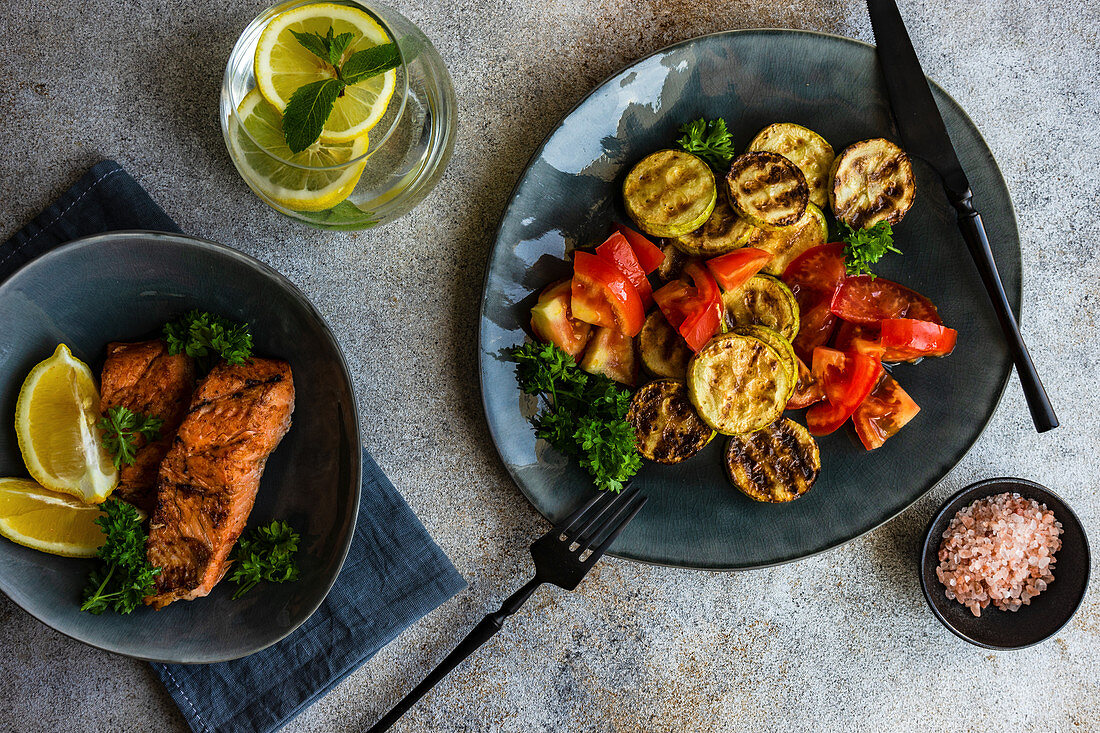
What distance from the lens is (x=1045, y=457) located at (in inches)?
83.6

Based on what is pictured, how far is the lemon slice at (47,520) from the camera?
67.7 inches

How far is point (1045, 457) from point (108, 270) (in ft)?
8.87

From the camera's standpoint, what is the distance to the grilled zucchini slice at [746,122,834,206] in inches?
73.8

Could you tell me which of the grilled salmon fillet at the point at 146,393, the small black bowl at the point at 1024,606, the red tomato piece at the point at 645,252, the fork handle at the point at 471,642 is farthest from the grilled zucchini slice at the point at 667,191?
the grilled salmon fillet at the point at 146,393

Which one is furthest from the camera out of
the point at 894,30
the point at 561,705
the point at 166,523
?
the point at 561,705

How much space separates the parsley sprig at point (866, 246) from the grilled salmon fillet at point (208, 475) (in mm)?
1526

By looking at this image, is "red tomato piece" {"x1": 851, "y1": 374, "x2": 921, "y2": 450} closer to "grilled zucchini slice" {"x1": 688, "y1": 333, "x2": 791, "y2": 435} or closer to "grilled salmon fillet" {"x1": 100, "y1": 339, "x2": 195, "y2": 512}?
"grilled zucchini slice" {"x1": 688, "y1": 333, "x2": 791, "y2": 435}

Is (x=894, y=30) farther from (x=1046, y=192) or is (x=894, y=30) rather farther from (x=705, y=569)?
(x=705, y=569)

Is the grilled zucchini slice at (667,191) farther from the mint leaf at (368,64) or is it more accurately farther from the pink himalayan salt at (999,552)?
the pink himalayan salt at (999,552)

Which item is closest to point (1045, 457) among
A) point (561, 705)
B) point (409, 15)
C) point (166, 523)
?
point (561, 705)

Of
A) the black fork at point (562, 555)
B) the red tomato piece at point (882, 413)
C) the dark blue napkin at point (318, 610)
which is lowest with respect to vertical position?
the red tomato piece at point (882, 413)

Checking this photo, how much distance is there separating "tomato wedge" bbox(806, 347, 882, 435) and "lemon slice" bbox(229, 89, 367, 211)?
4.25 ft

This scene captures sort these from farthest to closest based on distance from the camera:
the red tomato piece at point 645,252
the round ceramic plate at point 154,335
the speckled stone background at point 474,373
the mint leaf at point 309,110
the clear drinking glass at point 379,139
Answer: the speckled stone background at point 474,373 → the red tomato piece at point 645,252 → the round ceramic plate at point 154,335 → the clear drinking glass at point 379,139 → the mint leaf at point 309,110

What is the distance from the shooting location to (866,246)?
6.01ft
